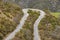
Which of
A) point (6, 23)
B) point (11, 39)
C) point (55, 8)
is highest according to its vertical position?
point (55, 8)

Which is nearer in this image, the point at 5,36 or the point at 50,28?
the point at 5,36

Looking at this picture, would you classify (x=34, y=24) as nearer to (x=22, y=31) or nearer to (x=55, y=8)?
(x=22, y=31)

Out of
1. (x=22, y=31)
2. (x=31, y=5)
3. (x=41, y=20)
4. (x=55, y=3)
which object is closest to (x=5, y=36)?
(x=22, y=31)

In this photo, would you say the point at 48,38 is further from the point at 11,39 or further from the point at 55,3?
the point at 55,3

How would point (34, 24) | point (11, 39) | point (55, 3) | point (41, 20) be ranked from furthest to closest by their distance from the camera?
point (55, 3), point (41, 20), point (34, 24), point (11, 39)

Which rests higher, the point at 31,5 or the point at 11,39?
the point at 31,5

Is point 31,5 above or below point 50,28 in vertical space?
above

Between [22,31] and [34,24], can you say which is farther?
[34,24]

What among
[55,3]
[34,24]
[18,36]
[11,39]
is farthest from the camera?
[55,3]

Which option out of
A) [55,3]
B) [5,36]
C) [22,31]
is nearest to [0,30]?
[5,36]
